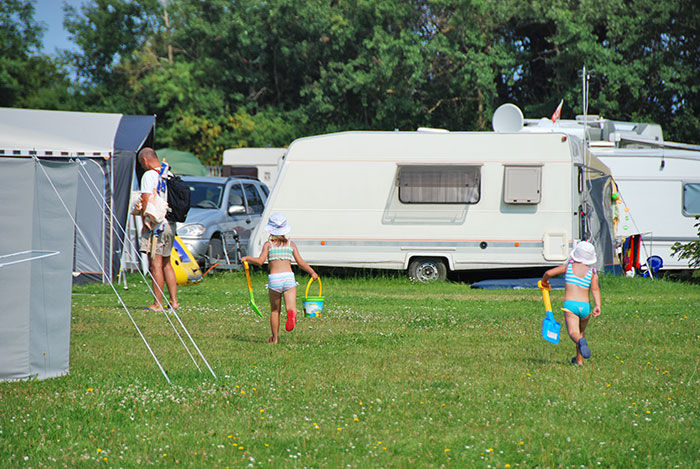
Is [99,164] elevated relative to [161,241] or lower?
elevated

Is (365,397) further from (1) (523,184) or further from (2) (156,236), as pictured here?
(1) (523,184)

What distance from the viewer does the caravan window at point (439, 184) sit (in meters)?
14.5

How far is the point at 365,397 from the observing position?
19.8 feet

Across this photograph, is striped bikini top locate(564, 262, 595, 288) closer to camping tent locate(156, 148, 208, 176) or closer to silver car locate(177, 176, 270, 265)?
silver car locate(177, 176, 270, 265)

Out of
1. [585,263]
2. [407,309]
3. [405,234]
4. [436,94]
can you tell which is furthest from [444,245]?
[436,94]

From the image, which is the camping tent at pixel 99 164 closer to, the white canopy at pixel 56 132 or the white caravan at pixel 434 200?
the white canopy at pixel 56 132

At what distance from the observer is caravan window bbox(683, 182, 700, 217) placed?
Result: 17.2 m

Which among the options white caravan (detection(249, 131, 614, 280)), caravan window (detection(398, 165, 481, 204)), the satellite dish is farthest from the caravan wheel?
the satellite dish

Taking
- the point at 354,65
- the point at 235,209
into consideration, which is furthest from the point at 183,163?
the point at 235,209

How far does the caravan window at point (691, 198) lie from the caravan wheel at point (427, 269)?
5717mm

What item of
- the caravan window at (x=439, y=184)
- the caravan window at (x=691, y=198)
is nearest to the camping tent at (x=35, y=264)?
the caravan window at (x=439, y=184)

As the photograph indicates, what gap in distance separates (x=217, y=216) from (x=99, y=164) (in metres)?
2.59

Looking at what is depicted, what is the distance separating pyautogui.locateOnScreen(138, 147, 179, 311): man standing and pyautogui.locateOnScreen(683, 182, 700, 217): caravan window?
36.7ft

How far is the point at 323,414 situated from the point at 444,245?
920cm
